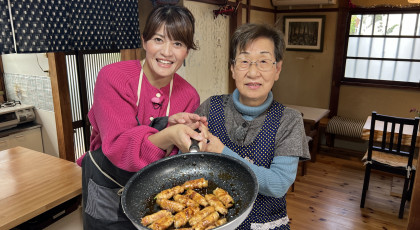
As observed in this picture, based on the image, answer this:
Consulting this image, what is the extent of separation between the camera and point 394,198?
13.2 feet

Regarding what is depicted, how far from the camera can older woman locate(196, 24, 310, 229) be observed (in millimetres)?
1262

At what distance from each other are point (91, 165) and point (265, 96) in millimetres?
884

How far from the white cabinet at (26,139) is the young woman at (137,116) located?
8.86 ft

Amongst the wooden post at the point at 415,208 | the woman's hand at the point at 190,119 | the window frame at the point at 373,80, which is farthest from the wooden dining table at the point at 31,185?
the window frame at the point at 373,80

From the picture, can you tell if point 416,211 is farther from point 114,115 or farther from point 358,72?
point 358,72

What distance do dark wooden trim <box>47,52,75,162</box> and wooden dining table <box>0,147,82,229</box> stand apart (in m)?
0.56

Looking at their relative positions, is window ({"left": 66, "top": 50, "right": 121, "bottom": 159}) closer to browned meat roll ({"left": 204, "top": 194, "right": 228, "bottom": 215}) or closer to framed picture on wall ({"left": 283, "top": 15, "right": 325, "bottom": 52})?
browned meat roll ({"left": 204, "top": 194, "right": 228, "bottom": 215})

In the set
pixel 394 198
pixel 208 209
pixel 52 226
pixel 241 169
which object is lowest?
pixel 394 198

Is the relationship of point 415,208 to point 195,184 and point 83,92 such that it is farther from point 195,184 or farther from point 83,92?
point 83,92

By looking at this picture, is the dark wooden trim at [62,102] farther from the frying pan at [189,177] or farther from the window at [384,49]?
the window at [384,49]

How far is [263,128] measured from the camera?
134 cm

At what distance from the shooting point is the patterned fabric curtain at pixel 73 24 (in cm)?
218

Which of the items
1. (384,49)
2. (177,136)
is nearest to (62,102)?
(177,136)

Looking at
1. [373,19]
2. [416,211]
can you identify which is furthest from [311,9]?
[416,211]
